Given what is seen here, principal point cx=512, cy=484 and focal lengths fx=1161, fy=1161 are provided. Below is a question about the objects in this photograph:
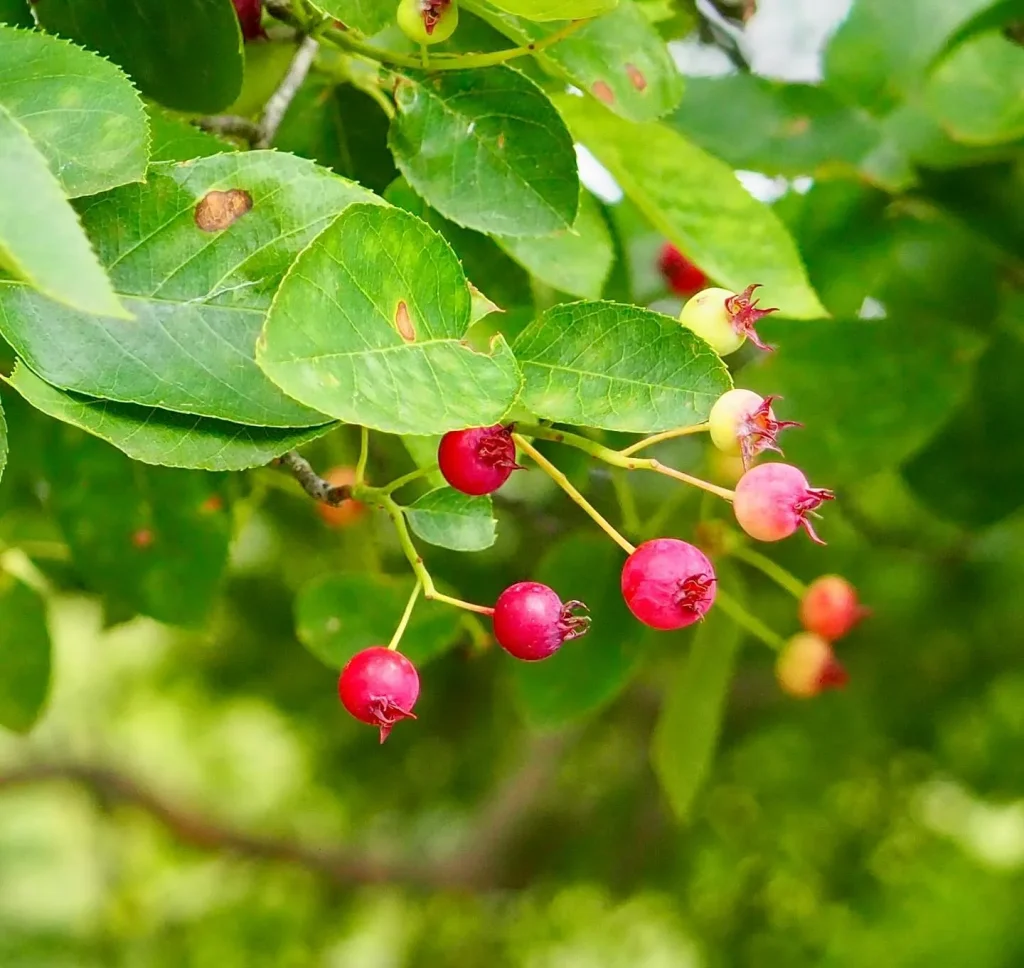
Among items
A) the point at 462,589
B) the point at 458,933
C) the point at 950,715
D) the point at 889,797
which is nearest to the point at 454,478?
the point at 462,589

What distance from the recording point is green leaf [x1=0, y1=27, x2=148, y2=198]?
16.3 inches

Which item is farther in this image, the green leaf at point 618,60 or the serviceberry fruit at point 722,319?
the green leaf at point 618,60

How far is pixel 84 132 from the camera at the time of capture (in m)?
0.42

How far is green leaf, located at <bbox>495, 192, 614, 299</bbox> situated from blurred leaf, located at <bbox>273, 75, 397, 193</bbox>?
4.5 inches

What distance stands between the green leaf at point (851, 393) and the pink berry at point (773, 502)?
462 mm

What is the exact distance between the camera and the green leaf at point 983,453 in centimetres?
93

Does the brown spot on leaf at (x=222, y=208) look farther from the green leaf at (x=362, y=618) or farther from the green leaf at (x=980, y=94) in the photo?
the green leaf at (x=980, y=94)

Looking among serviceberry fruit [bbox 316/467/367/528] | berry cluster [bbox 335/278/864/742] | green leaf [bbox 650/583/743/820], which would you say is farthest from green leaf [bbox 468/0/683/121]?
green leaf [bbox 650/583/743/820]

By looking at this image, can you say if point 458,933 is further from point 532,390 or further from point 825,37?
point 532,390

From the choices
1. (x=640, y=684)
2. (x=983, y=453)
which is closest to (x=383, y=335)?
(x=983, y=453)

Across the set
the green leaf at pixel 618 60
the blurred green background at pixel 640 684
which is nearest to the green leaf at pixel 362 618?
the blurred green background at pixel 640 684

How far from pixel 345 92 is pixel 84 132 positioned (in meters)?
Answer: 0.25

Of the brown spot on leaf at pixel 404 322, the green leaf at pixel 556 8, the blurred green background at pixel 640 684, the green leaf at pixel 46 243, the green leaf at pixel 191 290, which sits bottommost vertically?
the blurred green background at pixel 640 684

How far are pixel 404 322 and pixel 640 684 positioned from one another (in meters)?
1.57
